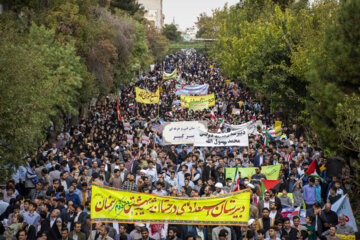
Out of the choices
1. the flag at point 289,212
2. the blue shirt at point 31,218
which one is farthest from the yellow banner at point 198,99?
the blue shirt at point 31,218

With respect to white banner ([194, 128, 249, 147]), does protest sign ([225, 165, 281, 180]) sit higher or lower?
lower

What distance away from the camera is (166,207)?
354 inches

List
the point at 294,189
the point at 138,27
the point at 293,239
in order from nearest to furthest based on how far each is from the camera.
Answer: the point at 293,239
the point at 294,189
the point at 138,27

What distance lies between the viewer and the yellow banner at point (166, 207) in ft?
29.2

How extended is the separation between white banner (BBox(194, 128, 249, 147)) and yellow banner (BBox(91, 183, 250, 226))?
26.1ft

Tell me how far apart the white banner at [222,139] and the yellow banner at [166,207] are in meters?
7.97

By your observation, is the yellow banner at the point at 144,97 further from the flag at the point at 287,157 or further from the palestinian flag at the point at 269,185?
the palestinian flag at the point at 269,185

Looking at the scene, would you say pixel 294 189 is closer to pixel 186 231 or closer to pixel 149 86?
pixel 186 231

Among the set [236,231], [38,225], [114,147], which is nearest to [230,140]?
[114,147]

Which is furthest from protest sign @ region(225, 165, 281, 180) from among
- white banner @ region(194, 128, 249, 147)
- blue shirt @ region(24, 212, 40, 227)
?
blue shirt @ region(24, 212, 40, 227)

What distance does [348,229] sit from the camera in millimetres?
9727

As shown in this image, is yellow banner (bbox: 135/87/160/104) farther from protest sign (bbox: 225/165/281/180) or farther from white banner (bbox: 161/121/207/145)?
protest sign (bbox: 225/165/281/180)

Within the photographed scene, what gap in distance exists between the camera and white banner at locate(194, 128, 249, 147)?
16859 millimetres

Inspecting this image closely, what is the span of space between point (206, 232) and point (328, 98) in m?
5.15
